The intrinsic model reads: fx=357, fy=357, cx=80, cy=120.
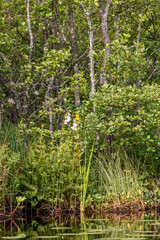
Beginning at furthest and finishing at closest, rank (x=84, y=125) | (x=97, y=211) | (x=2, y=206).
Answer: (x=84, y=125) < (x=97, y=211) < (x=2, y=206)

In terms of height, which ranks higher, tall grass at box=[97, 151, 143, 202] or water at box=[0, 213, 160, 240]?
tall grass at box=[97, 151, 143, 202]

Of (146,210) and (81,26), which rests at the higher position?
(81,26)

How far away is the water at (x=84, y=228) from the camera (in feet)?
16.1

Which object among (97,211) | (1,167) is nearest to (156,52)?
(97,211)

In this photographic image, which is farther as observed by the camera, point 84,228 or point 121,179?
point 121,179

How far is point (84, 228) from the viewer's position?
553 centimetres

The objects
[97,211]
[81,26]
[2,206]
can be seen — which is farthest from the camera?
[81,26]

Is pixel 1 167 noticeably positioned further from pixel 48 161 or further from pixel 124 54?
pixel 124 54

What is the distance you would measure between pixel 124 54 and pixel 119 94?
1162 millimetres

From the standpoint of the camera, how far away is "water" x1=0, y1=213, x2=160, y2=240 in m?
4.91

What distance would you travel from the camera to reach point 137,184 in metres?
7.70

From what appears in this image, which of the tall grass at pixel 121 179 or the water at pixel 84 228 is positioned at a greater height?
the tall grass at pixel 121 179

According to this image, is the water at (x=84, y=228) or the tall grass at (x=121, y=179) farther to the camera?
the tall grass at (x=121, y=179)

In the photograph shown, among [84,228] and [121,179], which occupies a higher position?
[121,179]
